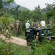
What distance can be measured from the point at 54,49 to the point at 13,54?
5.89 feet

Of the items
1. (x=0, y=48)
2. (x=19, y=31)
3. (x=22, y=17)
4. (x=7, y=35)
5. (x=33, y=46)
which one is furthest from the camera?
(x=22, y=17)

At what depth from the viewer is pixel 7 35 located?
381 cm

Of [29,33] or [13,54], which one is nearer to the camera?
[13,54]

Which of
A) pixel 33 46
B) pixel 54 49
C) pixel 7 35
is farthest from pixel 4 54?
pixel 54 49

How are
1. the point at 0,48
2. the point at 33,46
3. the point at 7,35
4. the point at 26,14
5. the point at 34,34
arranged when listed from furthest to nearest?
the point at 26,14 → the point at 34,34 → the point at 33,46 → the point at 7,35 → the point at 0,48

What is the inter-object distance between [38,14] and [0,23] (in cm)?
2925

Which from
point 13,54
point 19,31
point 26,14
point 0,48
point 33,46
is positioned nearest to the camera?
point 0,48

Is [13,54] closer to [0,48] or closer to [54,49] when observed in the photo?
[0,48]

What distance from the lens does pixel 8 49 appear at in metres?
3.22

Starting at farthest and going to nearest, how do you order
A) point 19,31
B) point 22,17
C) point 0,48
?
point 22,17, point 19,31, point 0,48

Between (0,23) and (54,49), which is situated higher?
(0,23)

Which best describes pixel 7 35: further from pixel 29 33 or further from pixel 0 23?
pixel 29 33

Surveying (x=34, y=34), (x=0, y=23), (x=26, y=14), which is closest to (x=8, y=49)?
(x=0, y=23)

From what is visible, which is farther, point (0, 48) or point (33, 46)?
point (33, 46)
